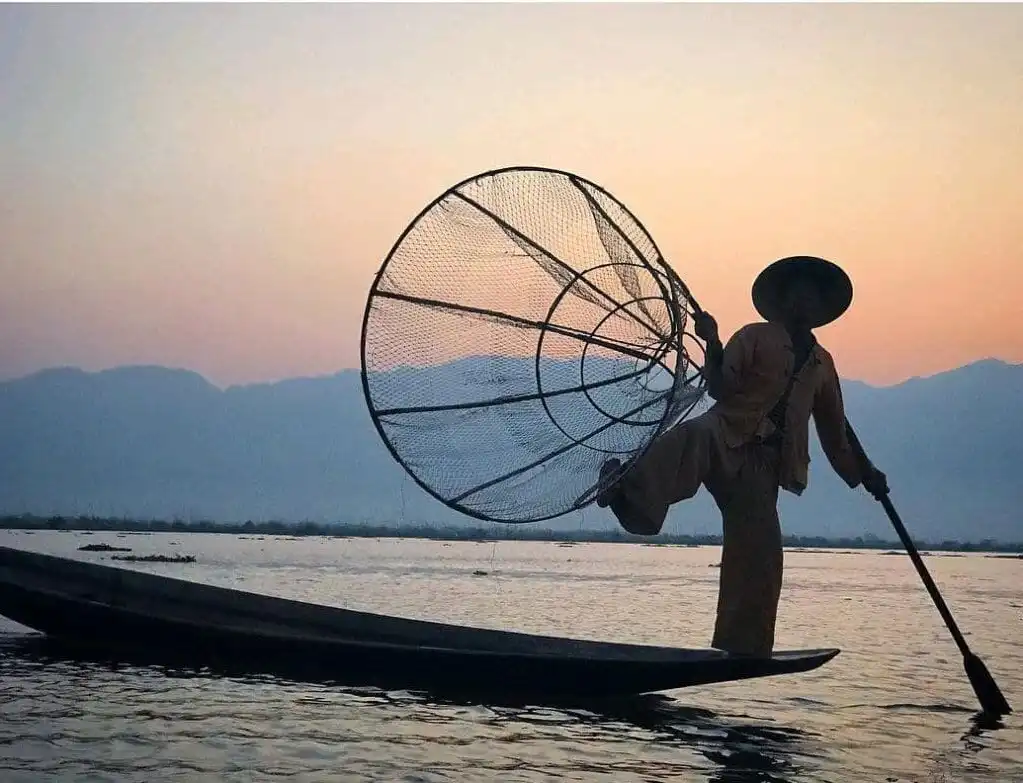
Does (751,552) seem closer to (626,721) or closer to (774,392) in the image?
(774,392)

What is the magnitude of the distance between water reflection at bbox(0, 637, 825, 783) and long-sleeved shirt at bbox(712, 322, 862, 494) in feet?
5.48

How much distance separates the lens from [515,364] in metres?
6.77

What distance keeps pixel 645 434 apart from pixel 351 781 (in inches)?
94.6

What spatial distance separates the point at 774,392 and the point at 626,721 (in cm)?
270

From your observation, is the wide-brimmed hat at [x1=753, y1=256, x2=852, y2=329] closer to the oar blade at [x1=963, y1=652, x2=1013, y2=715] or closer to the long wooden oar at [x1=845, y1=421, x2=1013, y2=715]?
the long wooden oar at [x1=845, y1=421, x2=1013, y2=715]

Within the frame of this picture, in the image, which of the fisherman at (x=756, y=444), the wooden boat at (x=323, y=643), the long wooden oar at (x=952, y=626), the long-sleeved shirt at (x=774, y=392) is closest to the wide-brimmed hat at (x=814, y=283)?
the fisherman at (x=756, y=444)

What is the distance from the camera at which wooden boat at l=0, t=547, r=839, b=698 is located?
8086mm

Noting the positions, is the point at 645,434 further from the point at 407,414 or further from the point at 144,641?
the point at 144,641

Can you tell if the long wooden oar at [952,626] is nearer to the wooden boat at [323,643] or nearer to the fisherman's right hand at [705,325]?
the wooden boat at [323,643]

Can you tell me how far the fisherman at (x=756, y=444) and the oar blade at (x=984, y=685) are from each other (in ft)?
5.58

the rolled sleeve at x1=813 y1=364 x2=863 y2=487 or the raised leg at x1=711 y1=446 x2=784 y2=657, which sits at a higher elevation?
the rolled sleeve at x1=813 y1=364 x2=863 y2=487

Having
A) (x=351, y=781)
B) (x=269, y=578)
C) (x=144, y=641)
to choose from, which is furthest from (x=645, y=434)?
(x=269, y=578)

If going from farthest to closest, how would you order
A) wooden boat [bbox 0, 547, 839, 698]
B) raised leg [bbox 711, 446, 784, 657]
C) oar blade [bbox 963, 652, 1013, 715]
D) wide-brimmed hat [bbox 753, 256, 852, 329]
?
oar blade [bbox 963, 652, 1013, 715] < wooden boat [bbox 0, 547, 839, 698] < wide-brimmed hat [bbox 753, 256, 852, 329] < raised leg [bbox 711, 446, 784, 657]

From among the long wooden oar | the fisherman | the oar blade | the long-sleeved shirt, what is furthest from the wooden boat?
the long-sleeved shirt
